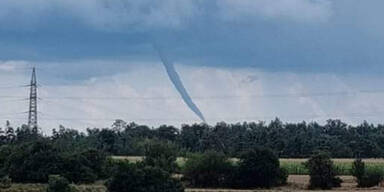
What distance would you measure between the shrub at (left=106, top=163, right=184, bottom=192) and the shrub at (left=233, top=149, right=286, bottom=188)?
21962 mm

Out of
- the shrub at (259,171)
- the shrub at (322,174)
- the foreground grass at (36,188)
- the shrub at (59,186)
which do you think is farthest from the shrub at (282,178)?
the shrub at (59,186)

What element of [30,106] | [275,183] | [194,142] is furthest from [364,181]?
[194,142]

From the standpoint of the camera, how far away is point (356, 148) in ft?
602

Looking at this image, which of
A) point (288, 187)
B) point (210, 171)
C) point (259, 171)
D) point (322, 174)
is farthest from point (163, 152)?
point (322, 174)

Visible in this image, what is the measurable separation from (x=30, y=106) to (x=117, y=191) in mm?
30083

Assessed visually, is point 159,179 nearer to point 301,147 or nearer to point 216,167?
point 216,167

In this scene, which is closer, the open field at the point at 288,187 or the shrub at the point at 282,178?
the open field at the point at 288,187

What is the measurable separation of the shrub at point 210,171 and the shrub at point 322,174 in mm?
11426

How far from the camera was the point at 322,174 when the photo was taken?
371ft

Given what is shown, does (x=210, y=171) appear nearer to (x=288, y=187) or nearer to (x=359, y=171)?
(x=288, y=187)

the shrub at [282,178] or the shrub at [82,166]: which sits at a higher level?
the shrub at [82,166]

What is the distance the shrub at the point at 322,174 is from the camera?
113 meters

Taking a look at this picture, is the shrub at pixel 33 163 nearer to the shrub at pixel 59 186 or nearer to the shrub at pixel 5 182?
the shrub at pixel 5 182

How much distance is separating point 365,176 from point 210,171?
21.7 meters
